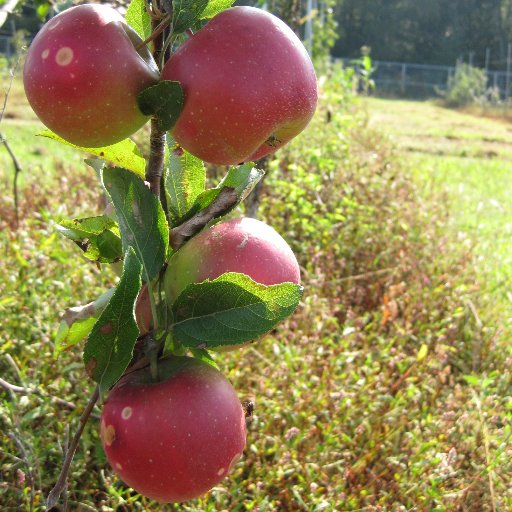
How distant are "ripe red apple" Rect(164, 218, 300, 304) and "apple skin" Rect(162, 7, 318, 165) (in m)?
0.11

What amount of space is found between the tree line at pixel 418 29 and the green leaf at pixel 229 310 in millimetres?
26772

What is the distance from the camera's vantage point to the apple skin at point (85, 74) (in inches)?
18.4

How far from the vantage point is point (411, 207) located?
2.96 m

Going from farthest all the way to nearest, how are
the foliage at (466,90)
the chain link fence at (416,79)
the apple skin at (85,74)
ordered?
1. the chain link fence at (416,79)
2. the foliage at (466,90)
3. the apple skin at (85,74)

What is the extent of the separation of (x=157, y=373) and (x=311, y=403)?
883mm

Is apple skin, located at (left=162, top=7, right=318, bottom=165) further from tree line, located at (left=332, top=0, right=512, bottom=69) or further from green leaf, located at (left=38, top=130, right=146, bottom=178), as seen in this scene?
tree line, located at (left=332, top=0, right=512, bottom=69)

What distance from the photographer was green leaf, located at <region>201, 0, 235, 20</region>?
1.79 ft

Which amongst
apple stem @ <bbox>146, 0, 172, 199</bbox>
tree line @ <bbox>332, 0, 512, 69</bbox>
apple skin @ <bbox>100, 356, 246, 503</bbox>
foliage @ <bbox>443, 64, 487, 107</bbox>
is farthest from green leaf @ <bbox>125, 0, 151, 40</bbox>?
tree line @ <bbox>332, 0, 512, 69</bbox>

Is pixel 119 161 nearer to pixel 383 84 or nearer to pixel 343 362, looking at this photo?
pixel 343 362

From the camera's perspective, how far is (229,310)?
0.58m

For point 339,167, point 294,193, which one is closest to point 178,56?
point 294,193

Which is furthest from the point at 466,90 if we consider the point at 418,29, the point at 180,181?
the point at 180,181

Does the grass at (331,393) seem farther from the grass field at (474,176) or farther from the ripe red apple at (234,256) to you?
the ripe red apple at (234,256)

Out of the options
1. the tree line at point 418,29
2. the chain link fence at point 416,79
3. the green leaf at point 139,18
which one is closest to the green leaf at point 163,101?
the green leaf at point 139,18
